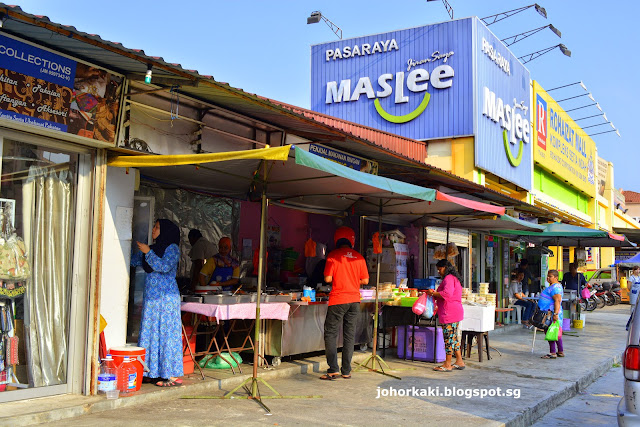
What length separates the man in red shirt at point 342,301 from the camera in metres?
7.99

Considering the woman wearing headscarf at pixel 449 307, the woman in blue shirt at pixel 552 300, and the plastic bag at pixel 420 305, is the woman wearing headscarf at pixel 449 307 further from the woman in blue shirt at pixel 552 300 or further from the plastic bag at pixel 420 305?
the woman in blue shirt at pixel 552 300

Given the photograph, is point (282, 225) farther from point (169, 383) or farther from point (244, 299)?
point (169, 383)

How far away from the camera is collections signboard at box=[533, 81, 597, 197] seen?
24781 mm

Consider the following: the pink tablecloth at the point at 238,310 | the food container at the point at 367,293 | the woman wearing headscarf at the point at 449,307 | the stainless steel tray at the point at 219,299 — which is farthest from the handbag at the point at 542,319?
the stainless steel tray at the point at 219,299

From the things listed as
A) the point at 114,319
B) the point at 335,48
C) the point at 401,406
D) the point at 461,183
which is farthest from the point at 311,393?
the point at 335,48

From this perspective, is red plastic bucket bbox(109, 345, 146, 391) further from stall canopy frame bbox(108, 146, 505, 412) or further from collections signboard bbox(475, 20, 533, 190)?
collections signboard bbox(475, 20, 533, 190)

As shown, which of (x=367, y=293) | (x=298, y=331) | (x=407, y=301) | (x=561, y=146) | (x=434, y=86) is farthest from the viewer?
(x=561, y=146)

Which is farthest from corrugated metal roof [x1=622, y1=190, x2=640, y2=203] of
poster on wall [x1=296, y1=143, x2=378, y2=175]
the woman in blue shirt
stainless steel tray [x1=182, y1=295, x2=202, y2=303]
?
stainless steel tray [x1=182, y1=295, x2=202, y2=303]

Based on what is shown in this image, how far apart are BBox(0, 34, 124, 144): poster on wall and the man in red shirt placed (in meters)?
3.23

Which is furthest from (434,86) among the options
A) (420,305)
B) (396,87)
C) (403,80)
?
(420,305)

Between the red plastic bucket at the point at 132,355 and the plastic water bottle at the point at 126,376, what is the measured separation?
0.15 ft

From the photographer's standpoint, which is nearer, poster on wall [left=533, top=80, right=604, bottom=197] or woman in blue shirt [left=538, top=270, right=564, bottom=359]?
woman in blue shirt [left=538, top=270, right=564, bottom=359]

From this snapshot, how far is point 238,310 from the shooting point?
746 centimetres

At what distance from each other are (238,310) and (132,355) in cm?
141
